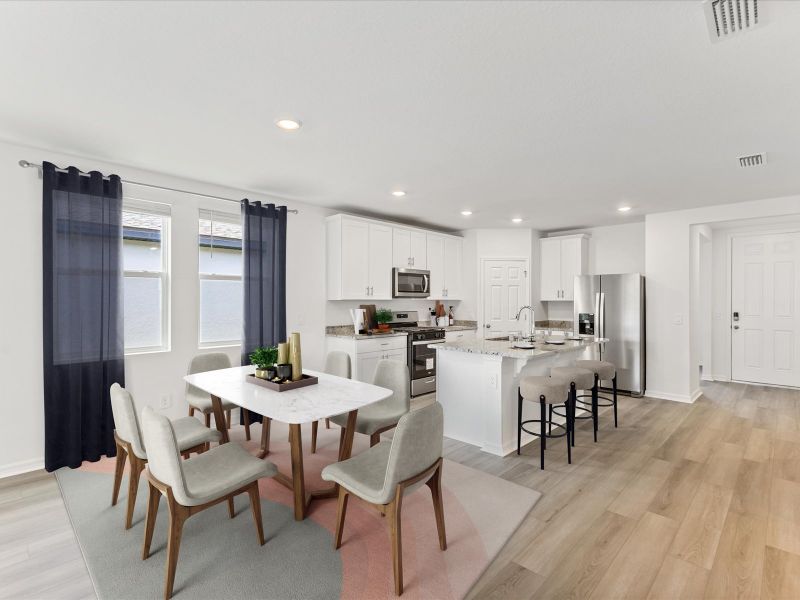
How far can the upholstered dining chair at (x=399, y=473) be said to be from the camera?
6.03 feet

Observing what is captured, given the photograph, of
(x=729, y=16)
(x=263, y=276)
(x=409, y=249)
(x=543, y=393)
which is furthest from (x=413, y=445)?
(x=409, y=249)

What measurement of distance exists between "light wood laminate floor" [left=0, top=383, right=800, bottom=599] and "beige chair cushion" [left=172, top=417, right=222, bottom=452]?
2.28 ft

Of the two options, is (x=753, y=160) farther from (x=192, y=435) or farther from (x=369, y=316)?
(x=192, y=435)

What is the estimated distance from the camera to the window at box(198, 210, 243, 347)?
13.4 ft

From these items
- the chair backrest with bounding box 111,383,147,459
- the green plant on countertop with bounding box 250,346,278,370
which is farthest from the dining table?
the chair backrest with bounding box 111,383,147,459

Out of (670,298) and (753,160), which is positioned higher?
(753,160)

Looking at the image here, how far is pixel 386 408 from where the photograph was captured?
3.15 meters

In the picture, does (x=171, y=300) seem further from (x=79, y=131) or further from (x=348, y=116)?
(x=348, y=116)

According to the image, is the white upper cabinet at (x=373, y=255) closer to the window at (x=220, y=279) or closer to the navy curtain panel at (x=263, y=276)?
the navy curtain panel at (x=263, y=276)

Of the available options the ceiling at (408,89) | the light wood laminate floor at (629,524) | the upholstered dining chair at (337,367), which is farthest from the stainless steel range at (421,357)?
the ceiling at (408,89)

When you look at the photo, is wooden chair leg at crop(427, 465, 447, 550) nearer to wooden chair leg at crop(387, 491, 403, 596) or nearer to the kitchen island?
wooden chair leg at crop(387, 491, 403, 596)

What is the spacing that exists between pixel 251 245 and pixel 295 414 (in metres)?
2.54

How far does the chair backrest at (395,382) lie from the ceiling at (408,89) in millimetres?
1681

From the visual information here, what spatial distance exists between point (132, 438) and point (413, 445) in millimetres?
1535
